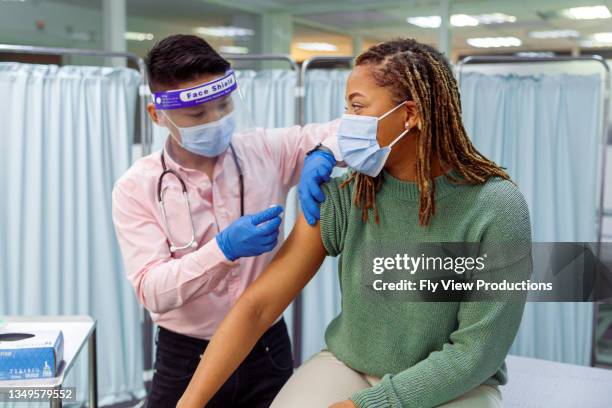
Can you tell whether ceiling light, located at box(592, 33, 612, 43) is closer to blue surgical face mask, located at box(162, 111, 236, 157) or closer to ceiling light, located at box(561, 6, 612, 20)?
ceiling light, located at box(561, 6, 612, 20)

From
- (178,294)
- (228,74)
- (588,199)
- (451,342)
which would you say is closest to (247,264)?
(178,294)

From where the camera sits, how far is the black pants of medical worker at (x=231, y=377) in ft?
5.57

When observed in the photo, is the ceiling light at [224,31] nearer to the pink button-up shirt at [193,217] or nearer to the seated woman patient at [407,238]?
the pink button-up shirt at [193,217]

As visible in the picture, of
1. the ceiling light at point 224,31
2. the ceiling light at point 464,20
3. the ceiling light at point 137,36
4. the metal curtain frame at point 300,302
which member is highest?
the ceiling light at point 464,20

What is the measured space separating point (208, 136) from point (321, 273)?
1.54 m

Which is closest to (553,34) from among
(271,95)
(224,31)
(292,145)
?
(224,31)

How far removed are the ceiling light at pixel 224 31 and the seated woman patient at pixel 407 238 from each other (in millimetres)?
3970

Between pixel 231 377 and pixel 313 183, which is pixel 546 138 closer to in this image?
pixel 313 183

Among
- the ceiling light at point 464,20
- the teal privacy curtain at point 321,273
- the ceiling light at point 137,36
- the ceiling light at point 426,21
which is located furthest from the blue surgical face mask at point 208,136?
the ceiling light at point 464,20

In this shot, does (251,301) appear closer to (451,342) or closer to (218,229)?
(218,229)

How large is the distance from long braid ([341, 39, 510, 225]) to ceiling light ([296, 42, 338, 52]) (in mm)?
3921

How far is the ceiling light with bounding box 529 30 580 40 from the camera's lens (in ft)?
15.0

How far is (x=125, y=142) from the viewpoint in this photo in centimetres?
289

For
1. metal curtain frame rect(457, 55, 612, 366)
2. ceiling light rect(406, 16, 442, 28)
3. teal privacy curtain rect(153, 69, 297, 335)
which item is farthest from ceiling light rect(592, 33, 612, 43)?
teal privacy curtain rect(153, 69, 297, 335)
